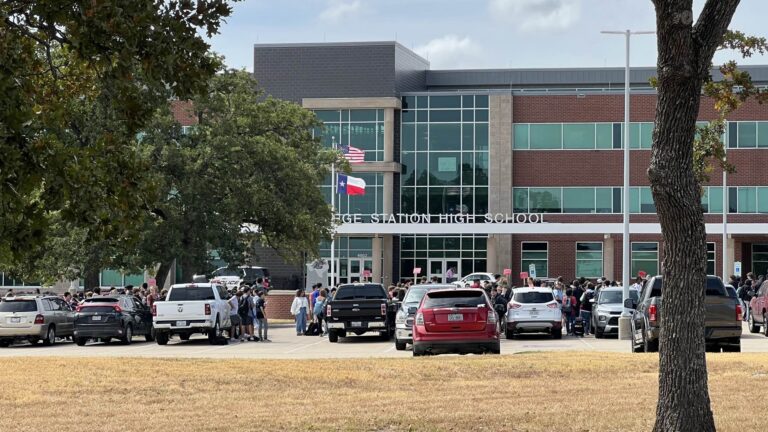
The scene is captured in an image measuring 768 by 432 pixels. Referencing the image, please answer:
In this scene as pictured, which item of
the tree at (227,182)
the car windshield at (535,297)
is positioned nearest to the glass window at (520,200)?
the tree at (227,182)

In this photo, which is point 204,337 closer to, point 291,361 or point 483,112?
point 291,361

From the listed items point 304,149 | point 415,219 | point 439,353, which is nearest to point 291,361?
point 439,353

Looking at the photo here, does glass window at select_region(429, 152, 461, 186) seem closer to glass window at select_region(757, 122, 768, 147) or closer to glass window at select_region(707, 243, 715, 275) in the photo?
glass window at select_region(707, 243, 715, 275)

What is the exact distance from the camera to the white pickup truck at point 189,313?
3475 cm

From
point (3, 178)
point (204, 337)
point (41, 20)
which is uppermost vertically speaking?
point (41, 20)

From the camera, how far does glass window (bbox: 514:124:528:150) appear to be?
243 ft

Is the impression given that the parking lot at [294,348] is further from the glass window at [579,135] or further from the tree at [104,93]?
the glass window at [579,135]

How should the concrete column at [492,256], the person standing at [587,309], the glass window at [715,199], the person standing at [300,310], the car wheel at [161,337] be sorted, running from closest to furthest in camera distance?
the car wheel at [161,337] → the person standing at [587,309] → the person standing at [300,310] → the glass window at [715,199] → the concrete column at [492,256]

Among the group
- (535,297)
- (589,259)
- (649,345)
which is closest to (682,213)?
(649,345)

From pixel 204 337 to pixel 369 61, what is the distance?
3762 centimetres

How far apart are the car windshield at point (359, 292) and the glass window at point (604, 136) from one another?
130 ft

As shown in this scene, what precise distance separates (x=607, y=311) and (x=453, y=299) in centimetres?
1113

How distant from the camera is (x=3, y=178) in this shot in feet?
32.0

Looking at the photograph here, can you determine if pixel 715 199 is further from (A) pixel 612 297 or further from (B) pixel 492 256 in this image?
(A) pixel 612 297
